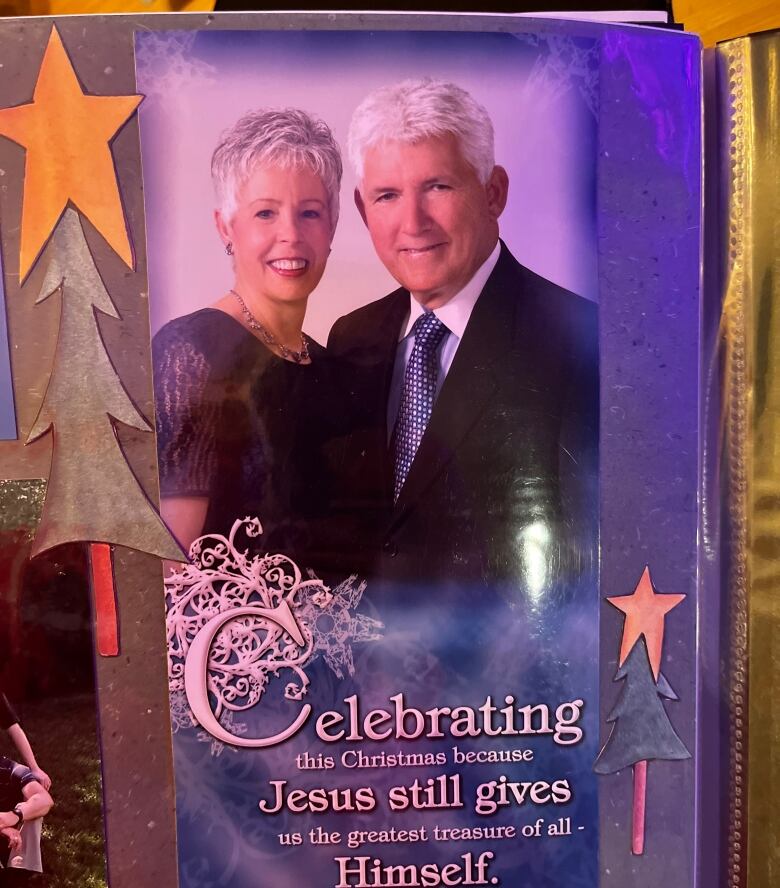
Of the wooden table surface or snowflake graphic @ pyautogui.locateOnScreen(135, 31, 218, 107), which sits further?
the wooden table surface

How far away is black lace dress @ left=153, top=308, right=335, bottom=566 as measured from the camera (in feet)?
2.78

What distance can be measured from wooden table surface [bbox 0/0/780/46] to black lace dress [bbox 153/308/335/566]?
51cm

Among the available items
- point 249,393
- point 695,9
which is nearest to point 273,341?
point 249,393

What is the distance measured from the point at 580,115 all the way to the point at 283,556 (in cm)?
64

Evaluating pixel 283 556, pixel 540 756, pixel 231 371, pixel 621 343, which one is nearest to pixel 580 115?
pixel 621 343

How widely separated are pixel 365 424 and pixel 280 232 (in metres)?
0.25

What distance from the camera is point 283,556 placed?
852 millimetres

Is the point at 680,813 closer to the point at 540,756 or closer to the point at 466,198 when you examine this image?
the point at 540,756

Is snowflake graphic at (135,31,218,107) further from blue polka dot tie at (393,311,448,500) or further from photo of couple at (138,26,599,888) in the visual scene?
blue polka dot tie at (393,311,448,500)

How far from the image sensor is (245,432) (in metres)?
0.85

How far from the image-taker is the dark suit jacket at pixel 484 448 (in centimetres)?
86

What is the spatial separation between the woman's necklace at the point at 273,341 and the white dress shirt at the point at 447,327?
111mm

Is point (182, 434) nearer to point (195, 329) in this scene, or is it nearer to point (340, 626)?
point (195, 329)

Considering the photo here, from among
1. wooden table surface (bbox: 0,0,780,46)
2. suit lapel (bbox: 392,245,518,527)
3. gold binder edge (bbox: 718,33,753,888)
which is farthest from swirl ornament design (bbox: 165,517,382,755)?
wooden table surface (bbox: 0,0,780,46)
